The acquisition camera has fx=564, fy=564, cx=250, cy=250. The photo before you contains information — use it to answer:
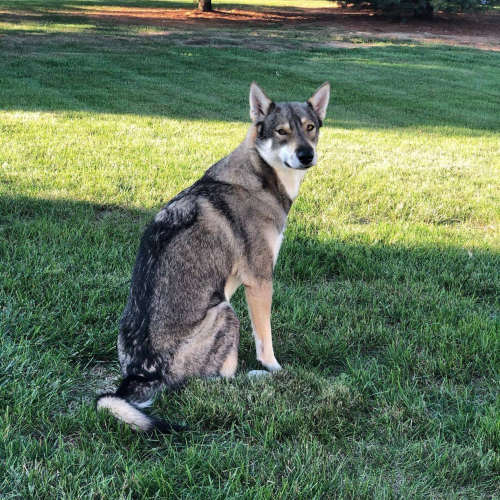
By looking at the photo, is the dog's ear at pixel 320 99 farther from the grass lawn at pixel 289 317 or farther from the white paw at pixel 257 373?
the white paw at pixel 257 373

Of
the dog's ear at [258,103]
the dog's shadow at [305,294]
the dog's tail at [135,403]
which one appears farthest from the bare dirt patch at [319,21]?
the dog's tail at [135,403]

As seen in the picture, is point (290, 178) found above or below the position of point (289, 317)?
above

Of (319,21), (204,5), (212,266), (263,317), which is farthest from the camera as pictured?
(204,5)

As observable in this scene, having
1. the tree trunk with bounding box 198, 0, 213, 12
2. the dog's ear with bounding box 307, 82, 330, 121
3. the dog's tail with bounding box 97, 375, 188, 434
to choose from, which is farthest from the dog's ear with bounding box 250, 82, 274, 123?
the tree trunk with bounding box 198, 0, 213, 12

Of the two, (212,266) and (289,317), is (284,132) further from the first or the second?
(289,317)

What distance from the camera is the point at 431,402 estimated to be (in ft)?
10.5

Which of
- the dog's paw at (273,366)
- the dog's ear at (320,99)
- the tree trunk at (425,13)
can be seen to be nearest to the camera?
the dog's paw at (273,366)

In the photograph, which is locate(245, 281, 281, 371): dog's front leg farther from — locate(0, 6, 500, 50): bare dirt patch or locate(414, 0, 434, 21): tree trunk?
locate(414, 0, 434, 21): tree trunk

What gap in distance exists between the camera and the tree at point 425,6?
28672mm

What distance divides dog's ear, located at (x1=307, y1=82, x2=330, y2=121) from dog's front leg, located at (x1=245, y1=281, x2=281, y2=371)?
1.40m

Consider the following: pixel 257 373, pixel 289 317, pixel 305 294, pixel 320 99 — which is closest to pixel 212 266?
pixel 257 373

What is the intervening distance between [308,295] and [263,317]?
1120 millimetres

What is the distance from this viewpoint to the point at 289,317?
4129 millimetres

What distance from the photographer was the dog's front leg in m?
3.49
